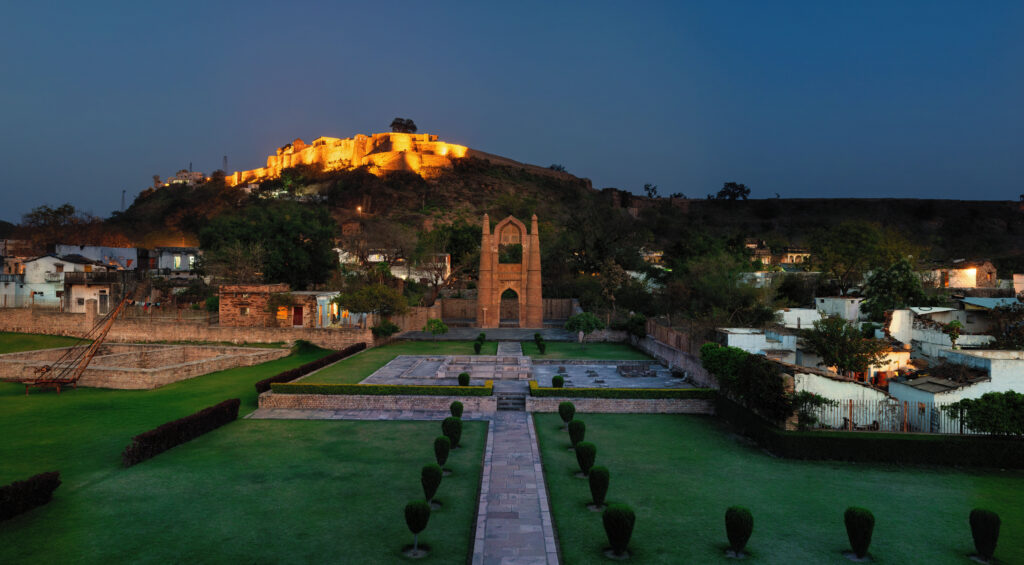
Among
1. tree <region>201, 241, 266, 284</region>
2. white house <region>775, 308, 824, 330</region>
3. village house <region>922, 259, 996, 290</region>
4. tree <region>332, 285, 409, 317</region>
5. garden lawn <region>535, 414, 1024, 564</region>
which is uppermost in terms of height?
tree <region>201, 241, 266, 284</region>

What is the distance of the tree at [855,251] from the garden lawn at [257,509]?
3507 centimetres

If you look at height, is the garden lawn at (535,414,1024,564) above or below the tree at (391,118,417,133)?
below

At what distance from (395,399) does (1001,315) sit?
2541cm

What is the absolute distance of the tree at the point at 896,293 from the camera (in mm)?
29031

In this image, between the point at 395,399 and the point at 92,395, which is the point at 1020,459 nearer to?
the point at 395,399

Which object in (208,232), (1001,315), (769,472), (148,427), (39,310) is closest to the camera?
(769,472)

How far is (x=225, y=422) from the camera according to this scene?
17219mm

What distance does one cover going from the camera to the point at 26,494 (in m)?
10.3

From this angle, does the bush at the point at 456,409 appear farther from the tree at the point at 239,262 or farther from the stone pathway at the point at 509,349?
the tree at the point at 239,262

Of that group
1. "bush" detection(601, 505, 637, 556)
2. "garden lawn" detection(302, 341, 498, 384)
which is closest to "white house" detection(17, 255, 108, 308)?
"garden lawn" detection(302, 341, 498, 384)

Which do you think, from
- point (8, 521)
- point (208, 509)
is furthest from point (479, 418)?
point (8, 521)

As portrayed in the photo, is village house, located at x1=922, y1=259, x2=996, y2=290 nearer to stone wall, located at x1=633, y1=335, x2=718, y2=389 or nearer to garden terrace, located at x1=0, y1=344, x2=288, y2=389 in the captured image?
stone wall, located at x1=633, y1=335, x2=718, y2=389

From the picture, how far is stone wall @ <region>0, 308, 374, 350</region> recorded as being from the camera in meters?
32.7

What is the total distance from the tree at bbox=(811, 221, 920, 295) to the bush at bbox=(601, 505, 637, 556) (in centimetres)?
3655
